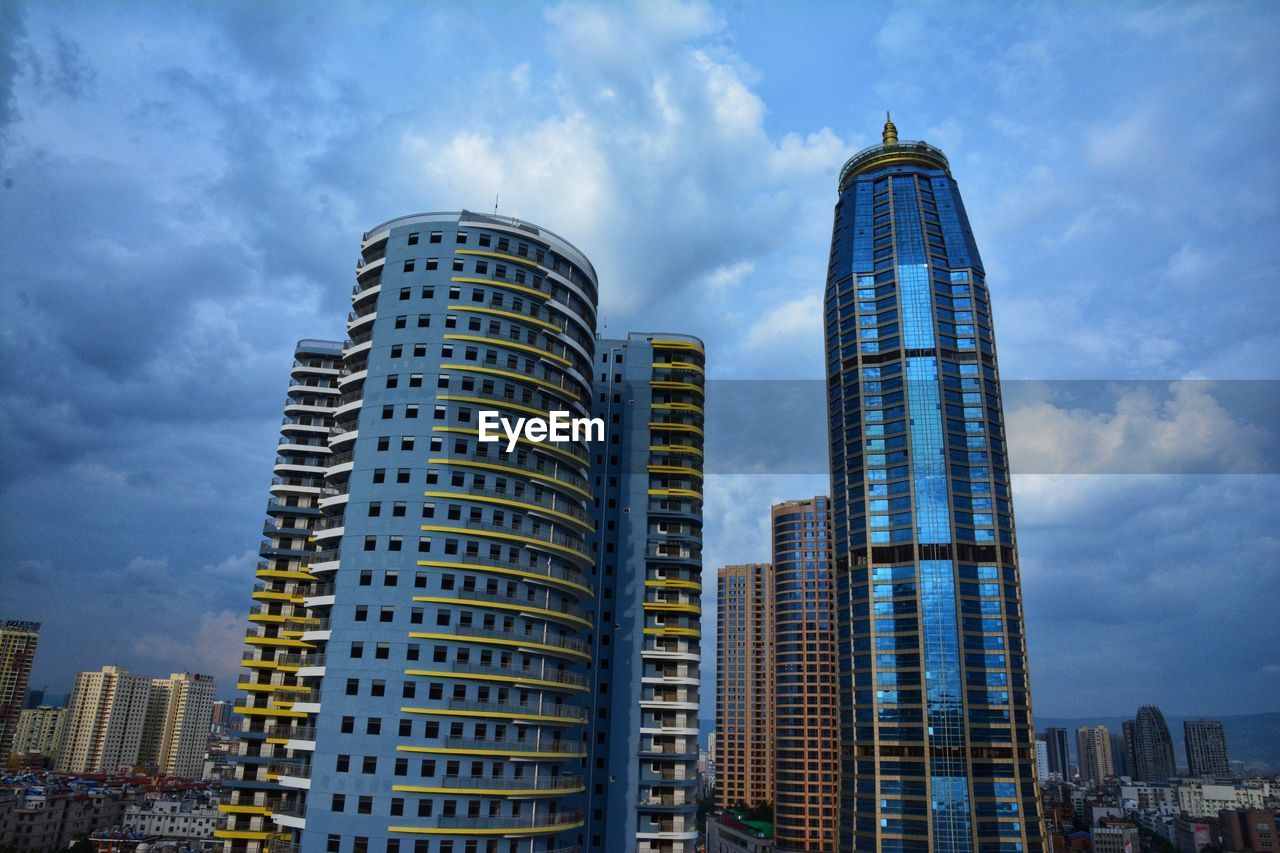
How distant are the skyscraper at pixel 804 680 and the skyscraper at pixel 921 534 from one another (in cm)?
2307

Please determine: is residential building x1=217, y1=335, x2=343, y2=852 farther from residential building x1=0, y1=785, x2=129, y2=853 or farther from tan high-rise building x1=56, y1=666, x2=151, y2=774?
tan high-rise building x1=56, y1=666, x2=151, y2=774

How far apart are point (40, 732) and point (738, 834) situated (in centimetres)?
16855

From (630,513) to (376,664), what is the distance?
27.0 meters

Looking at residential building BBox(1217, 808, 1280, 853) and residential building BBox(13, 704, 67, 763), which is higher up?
residential building BBox(13, 704, 67, 763)

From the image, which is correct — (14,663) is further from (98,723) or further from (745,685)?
(745,685)

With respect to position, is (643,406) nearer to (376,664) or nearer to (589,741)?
(589,741)

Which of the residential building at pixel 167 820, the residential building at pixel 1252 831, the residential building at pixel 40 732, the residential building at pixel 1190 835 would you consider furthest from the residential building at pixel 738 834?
the residential building at pixel 40 732

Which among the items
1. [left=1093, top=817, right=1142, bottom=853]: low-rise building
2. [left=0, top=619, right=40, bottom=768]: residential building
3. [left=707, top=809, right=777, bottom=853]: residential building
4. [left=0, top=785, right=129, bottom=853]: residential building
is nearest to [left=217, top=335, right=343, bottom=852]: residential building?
[left=0, top=785, right=129, bottom=853]: residential building

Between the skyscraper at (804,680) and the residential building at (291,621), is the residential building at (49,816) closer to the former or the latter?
the residential building at (291,621)

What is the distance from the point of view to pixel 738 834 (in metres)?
136

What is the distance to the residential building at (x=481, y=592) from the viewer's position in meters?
50.1

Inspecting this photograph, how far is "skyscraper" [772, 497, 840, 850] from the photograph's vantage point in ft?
445

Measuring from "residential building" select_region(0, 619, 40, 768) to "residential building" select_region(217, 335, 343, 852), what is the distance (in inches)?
3918

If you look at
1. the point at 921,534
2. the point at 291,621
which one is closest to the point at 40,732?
the point at 291,621
